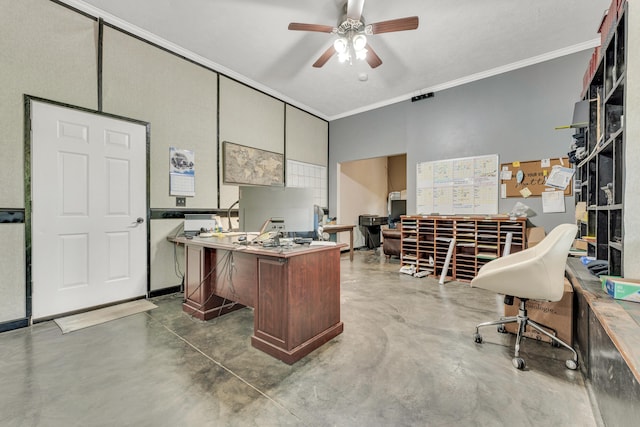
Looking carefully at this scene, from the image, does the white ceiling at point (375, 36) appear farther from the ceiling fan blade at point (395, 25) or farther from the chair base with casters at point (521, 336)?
the chair base with casters at point (521, 336)

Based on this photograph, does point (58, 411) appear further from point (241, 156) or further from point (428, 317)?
point (241, 156)

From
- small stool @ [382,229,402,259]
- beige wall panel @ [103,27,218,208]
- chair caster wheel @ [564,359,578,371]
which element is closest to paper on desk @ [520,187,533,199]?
small stool @ [382,229,402,259]

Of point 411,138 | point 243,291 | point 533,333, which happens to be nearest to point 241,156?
point 243,291

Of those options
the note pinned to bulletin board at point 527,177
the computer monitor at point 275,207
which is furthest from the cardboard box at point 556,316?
the note pinned to bulletin board at point 527,177

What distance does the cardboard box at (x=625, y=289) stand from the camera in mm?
1340

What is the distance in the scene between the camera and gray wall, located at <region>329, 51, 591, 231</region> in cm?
361

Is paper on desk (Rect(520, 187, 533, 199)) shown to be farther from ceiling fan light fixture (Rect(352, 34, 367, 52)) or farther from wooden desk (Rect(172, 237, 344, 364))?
wooden desk (Rect(172, 237, 344, 364))

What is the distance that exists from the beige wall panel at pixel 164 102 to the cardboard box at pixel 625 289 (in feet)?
13.6

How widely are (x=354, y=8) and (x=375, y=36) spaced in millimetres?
887

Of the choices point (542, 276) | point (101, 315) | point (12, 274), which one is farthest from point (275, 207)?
point (12, 274)

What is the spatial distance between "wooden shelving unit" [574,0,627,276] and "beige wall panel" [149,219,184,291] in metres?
4.21

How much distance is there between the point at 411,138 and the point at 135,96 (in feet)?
14.3

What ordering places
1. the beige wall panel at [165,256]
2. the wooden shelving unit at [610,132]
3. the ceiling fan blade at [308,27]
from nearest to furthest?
the wooden shelving unit at [610,132]
the ceiling fan blade at [308,27]
the beige wall panel at [165,256]

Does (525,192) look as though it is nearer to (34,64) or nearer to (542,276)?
(542,276)
